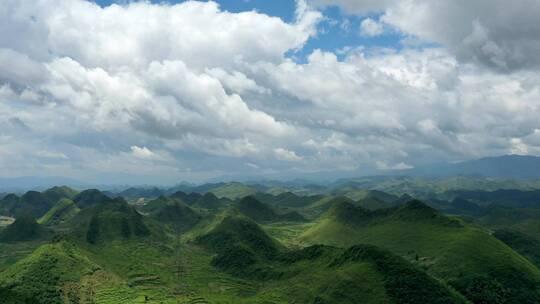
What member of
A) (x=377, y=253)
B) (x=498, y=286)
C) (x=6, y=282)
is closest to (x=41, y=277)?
(x=6, y=282)

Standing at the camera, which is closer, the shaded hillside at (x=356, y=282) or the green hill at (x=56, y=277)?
the shaded hillside at (x=356, y=282)

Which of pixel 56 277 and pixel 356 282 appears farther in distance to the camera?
pixel 56 277

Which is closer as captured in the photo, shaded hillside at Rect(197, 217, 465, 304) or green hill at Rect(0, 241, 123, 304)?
shaded hillside at Rect(197, 217, 465, 304)

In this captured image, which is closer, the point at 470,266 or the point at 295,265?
the point at 470,266

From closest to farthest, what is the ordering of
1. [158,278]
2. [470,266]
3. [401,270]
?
[401,270] → [470,266] → [158,278]

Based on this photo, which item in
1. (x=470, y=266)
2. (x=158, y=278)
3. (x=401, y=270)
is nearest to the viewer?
(x=401, y=270)

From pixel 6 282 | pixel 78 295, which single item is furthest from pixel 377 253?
pixel 6 282

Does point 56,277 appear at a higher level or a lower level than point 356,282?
higher

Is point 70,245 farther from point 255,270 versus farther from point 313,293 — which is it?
point 313,293

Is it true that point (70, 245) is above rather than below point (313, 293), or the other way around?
above
